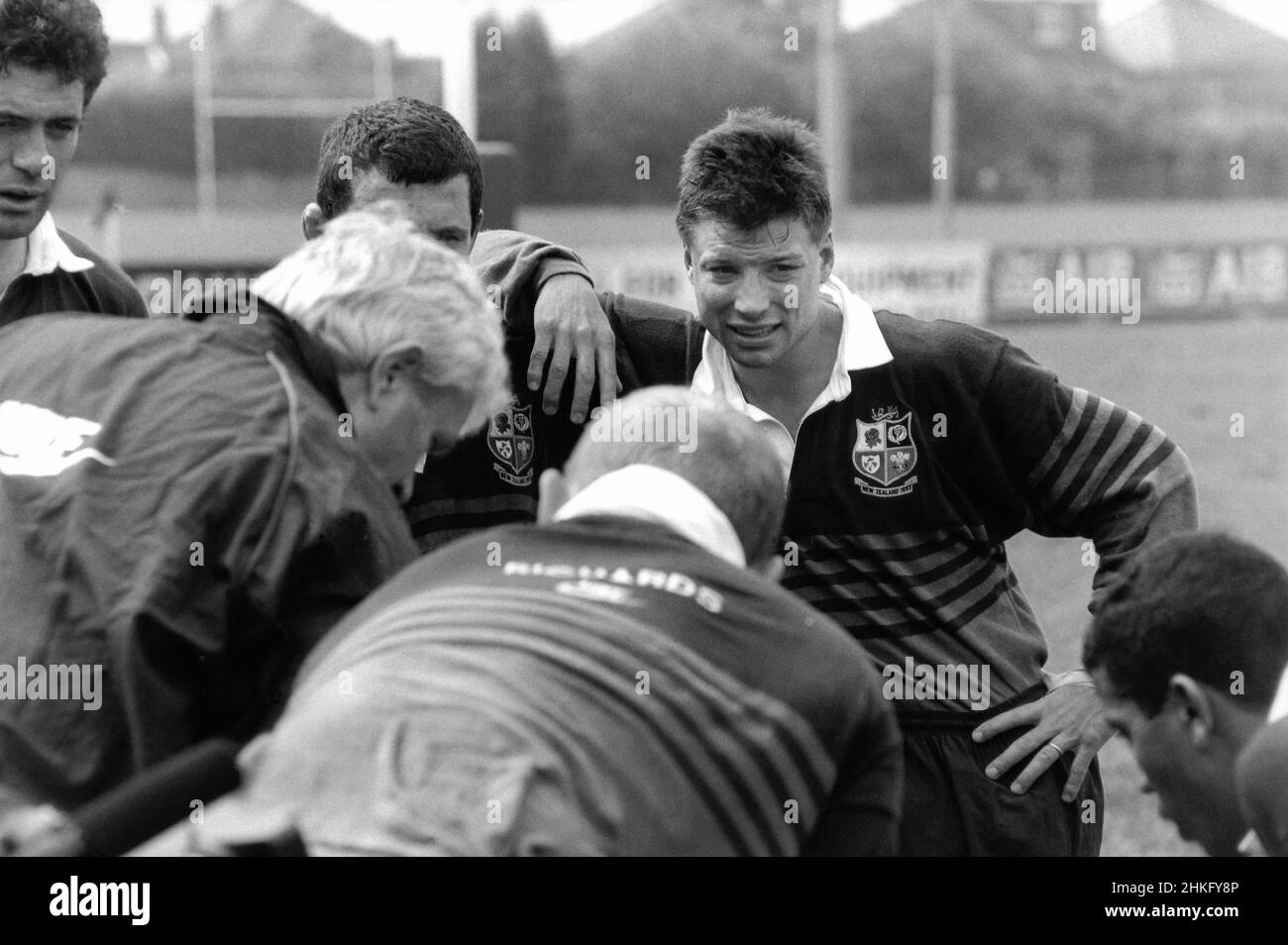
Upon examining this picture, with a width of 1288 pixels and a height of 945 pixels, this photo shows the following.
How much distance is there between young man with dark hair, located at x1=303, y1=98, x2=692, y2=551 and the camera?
3719 millimetres

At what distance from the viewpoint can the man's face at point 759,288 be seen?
11.6ft

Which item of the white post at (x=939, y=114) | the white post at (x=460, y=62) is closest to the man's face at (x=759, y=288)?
the white post at (x=460, y=62)

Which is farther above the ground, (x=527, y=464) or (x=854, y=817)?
(x=527, y=464)

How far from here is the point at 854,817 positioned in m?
2.28

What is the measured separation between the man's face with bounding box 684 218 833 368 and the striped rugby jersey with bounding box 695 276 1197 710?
0.41ft

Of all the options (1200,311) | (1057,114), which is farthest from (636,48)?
(1200,311)

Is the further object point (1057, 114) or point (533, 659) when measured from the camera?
point (1057, 114)

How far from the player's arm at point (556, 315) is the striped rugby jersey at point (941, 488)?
12.4 inches

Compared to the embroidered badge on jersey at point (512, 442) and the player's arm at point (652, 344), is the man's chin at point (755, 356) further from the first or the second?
the embroidered badge on jersey at point (512, 442)

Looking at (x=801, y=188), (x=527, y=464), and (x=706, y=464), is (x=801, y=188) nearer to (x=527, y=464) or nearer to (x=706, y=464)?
(x=527, y=464)

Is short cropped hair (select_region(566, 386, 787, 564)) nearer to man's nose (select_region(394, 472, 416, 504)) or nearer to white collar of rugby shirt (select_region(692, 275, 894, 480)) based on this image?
man's nose (select_region(394, 472, 416, 504))
